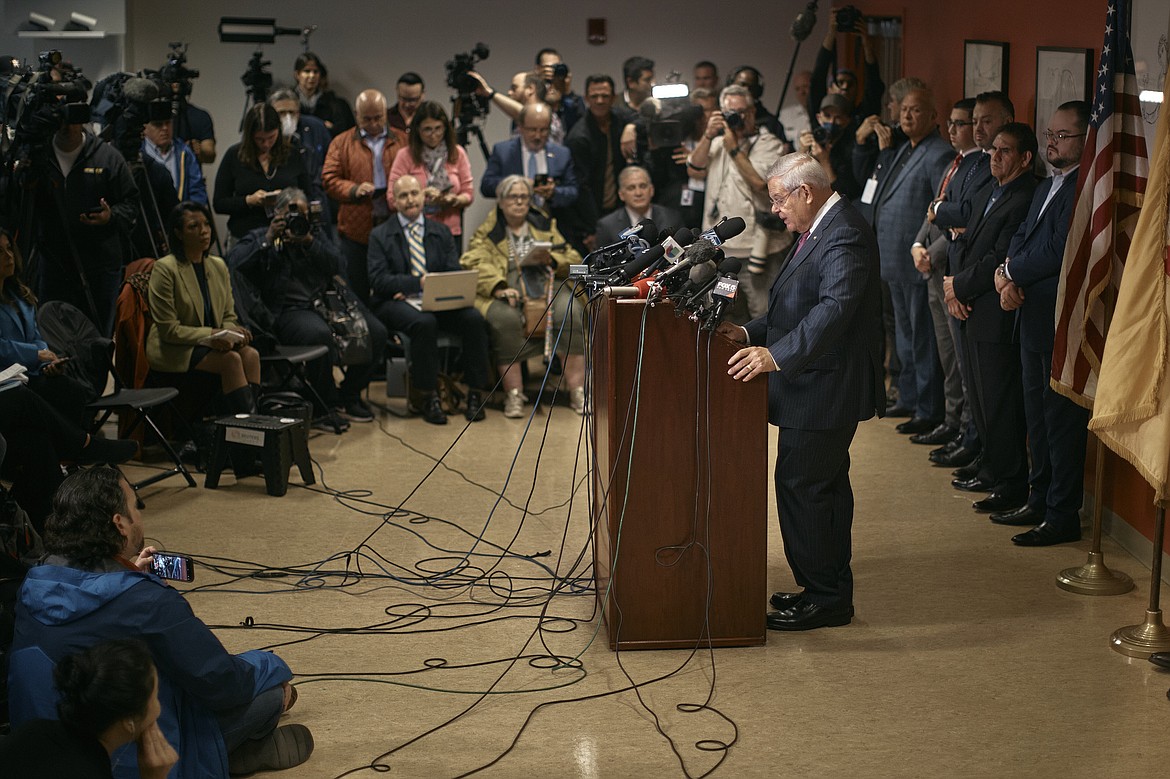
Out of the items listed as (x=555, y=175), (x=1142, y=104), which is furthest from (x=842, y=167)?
(x=1142, y=104)

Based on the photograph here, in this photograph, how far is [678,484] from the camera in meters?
3.96

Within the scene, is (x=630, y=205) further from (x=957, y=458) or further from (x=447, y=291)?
(x=957, y=458)

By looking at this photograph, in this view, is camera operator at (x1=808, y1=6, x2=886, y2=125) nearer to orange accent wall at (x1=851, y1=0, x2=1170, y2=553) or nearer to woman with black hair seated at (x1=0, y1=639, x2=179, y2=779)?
orange accent wall at (x1=851, y1=0, x2=1170, y2=553)

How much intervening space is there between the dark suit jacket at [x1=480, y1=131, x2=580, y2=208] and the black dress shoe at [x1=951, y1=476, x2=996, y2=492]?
317cm

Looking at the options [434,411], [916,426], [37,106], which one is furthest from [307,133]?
[916,426]

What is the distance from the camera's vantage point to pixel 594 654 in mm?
4066

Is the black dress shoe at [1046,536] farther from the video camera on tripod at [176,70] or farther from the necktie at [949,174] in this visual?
the video camera on tripod at [176,70]

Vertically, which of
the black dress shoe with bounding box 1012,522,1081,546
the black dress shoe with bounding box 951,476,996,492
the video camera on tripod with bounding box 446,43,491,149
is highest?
the video camera on tripod with bounding box 446,43,491,149

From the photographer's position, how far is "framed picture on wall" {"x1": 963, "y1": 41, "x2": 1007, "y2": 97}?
260 inches

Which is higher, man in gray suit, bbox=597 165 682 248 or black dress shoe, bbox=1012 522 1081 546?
man in gray suit, bbox=597 165 682 248

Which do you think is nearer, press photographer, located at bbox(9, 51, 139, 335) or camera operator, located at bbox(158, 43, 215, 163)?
press photographer, located at bbox(9, 51, 139, 335)

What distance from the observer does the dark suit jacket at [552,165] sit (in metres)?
8.11

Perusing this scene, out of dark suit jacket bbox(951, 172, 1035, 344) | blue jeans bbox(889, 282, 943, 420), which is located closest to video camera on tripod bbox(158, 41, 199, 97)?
blue jeans bbox(889, 282, 943, 420)

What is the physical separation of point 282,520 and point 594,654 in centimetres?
200
